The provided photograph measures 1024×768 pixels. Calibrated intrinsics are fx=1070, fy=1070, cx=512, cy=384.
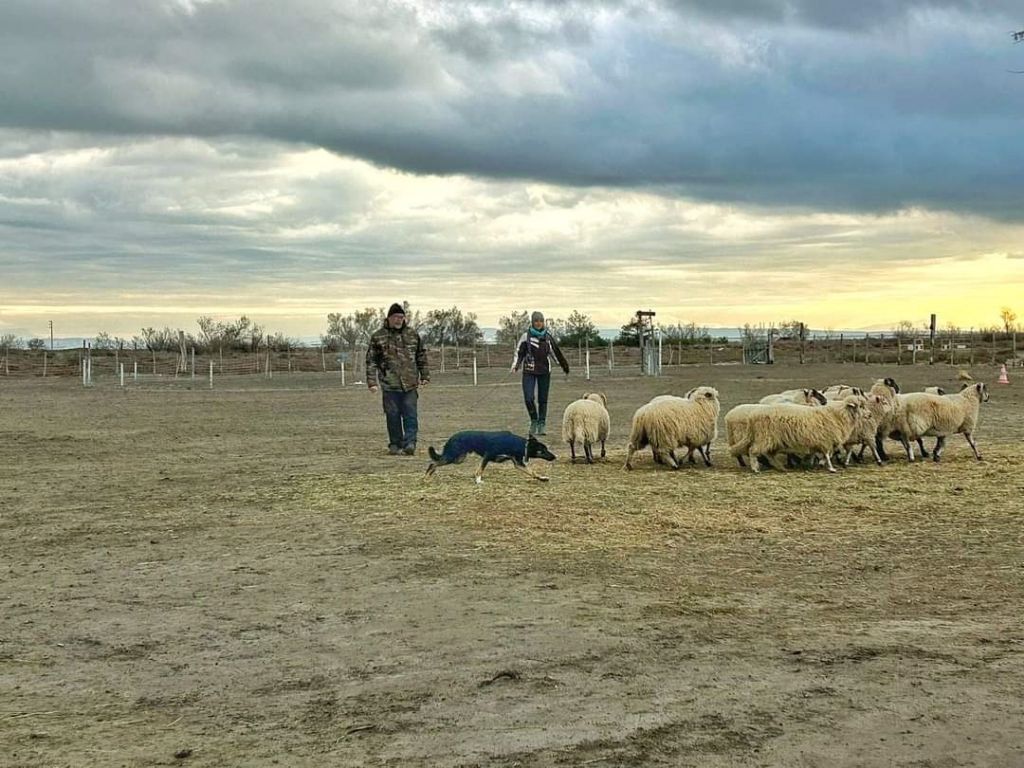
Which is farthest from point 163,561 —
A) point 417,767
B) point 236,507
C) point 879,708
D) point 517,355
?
point 517,355

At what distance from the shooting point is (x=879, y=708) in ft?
15.7

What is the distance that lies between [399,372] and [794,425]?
18.3ft

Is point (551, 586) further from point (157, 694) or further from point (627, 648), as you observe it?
point (157, 694)

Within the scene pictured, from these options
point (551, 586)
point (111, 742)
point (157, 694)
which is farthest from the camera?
point (551, 586)

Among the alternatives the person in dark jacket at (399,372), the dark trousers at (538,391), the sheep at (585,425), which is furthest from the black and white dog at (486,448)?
the dark trousers at (538,391)

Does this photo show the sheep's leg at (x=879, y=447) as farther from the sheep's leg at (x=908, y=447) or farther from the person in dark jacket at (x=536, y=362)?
the person in dark jacket at (x=536, y=362)

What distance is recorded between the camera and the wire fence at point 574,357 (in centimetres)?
6188

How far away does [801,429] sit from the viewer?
1273 cm

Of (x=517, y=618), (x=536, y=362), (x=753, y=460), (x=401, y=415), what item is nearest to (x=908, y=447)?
(x=753, y=460)

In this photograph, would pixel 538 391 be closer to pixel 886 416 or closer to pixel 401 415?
pixel 401 415

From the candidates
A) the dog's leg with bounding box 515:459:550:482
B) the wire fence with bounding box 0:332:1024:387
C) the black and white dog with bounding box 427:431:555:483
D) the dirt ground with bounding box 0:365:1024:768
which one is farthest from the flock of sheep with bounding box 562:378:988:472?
the wire fence with bounding box 0:332:1024:387

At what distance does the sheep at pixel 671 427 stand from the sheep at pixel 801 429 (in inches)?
21.7

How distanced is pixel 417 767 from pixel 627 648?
1.82 metres

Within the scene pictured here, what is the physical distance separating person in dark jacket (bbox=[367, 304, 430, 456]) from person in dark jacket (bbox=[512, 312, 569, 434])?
2118 mm
